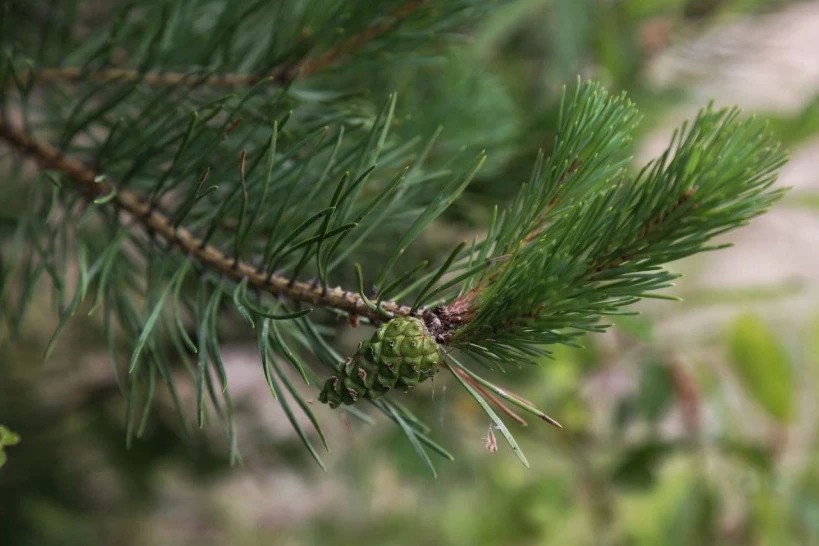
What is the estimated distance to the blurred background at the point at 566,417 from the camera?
432 mm

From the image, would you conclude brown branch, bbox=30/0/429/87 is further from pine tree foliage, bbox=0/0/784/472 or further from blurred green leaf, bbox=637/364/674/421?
blurred green leaf, bbox=637/364/674/421

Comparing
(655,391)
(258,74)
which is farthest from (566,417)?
(258,74)

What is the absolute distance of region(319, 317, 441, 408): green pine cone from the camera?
16 cm

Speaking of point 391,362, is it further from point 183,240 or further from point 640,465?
point 640,465

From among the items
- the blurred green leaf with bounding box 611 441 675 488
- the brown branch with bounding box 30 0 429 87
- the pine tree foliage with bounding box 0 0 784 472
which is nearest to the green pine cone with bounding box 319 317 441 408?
the pine tree foliage with bounding box 0 0 784 472

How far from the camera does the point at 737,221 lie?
6.1 inches

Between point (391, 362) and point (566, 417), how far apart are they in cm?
37

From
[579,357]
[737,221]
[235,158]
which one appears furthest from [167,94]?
[579,357]

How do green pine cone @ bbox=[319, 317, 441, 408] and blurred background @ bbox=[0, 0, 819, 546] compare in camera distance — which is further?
blurred background @ bbox=[0, 0, 819, 546]

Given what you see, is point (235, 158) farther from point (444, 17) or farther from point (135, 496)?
point (135, 496)

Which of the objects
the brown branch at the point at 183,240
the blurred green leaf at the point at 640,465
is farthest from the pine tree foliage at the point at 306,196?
the blurred green leaf at the point at 640,465

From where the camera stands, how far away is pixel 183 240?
22 cm

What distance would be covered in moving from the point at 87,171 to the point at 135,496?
0.31 metres

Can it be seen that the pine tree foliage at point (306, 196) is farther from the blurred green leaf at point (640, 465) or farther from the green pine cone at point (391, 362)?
the blurred green leaf at point (640, 465)
